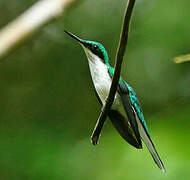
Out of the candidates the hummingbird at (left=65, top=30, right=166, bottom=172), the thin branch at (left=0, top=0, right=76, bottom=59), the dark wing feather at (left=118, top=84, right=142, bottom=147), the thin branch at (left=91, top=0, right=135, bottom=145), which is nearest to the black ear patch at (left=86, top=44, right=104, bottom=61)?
the hummingbird at (left=65, top=30, right=166, bottom=172)

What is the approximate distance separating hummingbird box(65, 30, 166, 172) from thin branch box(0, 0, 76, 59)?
0.49 m

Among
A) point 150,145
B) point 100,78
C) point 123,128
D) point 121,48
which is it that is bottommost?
point 150,145

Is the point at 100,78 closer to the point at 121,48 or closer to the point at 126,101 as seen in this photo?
the point at 126,101

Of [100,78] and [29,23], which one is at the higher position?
[29,23]

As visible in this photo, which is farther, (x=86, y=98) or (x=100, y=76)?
(x=86, y=98)

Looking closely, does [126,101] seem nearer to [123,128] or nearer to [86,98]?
[123,128]

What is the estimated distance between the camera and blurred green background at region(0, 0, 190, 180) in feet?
11.1

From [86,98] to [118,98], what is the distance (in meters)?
2.37

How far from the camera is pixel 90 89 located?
526 cm

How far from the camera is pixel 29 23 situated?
1.87 m

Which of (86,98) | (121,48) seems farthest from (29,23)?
(86,98)

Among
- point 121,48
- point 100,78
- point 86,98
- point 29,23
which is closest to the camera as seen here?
point 121,48

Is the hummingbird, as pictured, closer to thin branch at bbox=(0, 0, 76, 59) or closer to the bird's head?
the bird's head

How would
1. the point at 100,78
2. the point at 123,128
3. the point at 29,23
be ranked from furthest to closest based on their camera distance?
the point at 100,78, the point at 123,128, the point at 29,23
